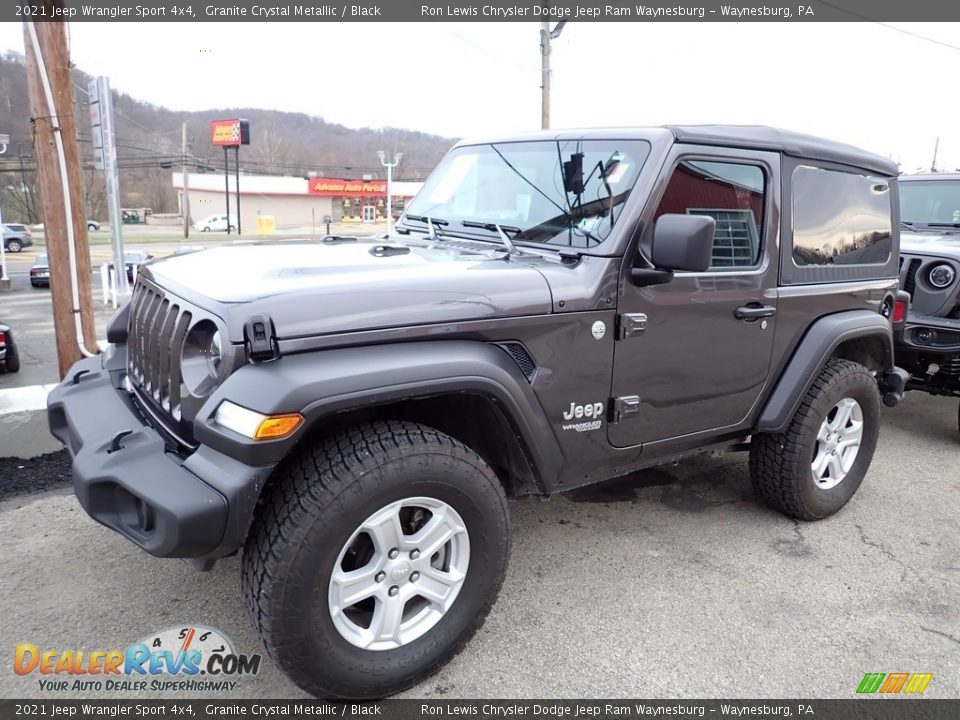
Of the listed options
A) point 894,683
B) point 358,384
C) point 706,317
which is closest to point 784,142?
point 706,317

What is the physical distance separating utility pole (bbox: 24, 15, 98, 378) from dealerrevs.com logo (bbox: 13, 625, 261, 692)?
2.93 meters

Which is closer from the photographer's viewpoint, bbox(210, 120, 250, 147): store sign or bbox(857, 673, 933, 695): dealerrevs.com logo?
bbox(857, 673, 933, 695): dealerrevs.com logo

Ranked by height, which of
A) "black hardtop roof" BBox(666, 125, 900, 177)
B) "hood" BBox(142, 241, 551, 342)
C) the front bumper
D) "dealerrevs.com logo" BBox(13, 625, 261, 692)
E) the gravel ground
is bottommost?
"dealerrevs.com logo" BBox(13, 625, 261, 692)

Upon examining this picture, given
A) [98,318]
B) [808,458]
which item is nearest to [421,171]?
[98,318]

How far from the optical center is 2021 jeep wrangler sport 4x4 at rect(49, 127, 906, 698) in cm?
221

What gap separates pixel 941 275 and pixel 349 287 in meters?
5.02

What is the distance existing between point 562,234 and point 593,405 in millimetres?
776

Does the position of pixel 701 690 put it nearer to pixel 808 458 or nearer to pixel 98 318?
pixel 808 458

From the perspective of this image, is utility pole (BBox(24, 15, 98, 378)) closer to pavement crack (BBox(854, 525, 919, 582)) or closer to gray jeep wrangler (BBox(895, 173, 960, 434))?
pavement crack (BBox(854, 525, 919, 582))

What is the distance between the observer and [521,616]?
9.90 feet

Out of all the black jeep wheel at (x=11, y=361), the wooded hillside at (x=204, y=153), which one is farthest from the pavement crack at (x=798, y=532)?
the wooded hillside at (x=204, y=153)

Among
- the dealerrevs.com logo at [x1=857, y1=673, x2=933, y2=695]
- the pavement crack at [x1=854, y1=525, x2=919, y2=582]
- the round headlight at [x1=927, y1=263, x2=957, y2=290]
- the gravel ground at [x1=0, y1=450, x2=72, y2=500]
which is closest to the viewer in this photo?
the dealerrevs.com logo at [x1=857, y1=673, x2=933, y2=695]

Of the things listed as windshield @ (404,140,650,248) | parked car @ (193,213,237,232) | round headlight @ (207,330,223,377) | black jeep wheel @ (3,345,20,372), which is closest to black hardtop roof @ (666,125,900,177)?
windshield @ (404,140,650,248)

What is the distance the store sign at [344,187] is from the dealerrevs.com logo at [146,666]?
6546 centimetres
